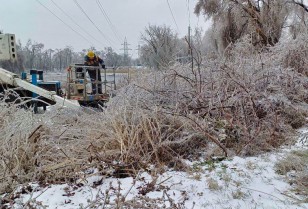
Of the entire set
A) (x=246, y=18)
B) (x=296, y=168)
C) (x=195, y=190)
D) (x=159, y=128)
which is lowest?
(x=195, y=190)

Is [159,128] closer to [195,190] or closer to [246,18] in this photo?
[195,190]

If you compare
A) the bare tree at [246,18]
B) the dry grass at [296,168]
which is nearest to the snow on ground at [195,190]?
the dry grass at [296,168]

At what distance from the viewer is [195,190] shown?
100.0 inches

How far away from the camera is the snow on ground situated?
2291mm

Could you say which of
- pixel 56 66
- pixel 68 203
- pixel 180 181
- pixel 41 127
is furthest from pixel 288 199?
pixel 56 66

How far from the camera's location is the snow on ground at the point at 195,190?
7.52ft

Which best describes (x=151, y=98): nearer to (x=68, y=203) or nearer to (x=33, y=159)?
(x=33, y=159)

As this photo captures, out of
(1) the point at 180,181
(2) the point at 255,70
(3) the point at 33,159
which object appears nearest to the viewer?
(1) the point at 180,181

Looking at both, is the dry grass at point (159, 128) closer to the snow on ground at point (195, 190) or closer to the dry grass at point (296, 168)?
the snow on ground at point (195, 190)

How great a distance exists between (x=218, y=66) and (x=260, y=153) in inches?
78.5

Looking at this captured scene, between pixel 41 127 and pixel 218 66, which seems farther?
pixel 218 66

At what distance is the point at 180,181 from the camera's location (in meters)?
2.68

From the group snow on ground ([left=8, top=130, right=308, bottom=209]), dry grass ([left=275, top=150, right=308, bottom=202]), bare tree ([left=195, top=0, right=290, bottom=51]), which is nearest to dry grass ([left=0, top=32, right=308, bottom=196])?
snow on ground ([left=8, top=130, right=308, bottom=209])

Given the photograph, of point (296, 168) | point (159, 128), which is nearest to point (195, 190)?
point (159, 128)
